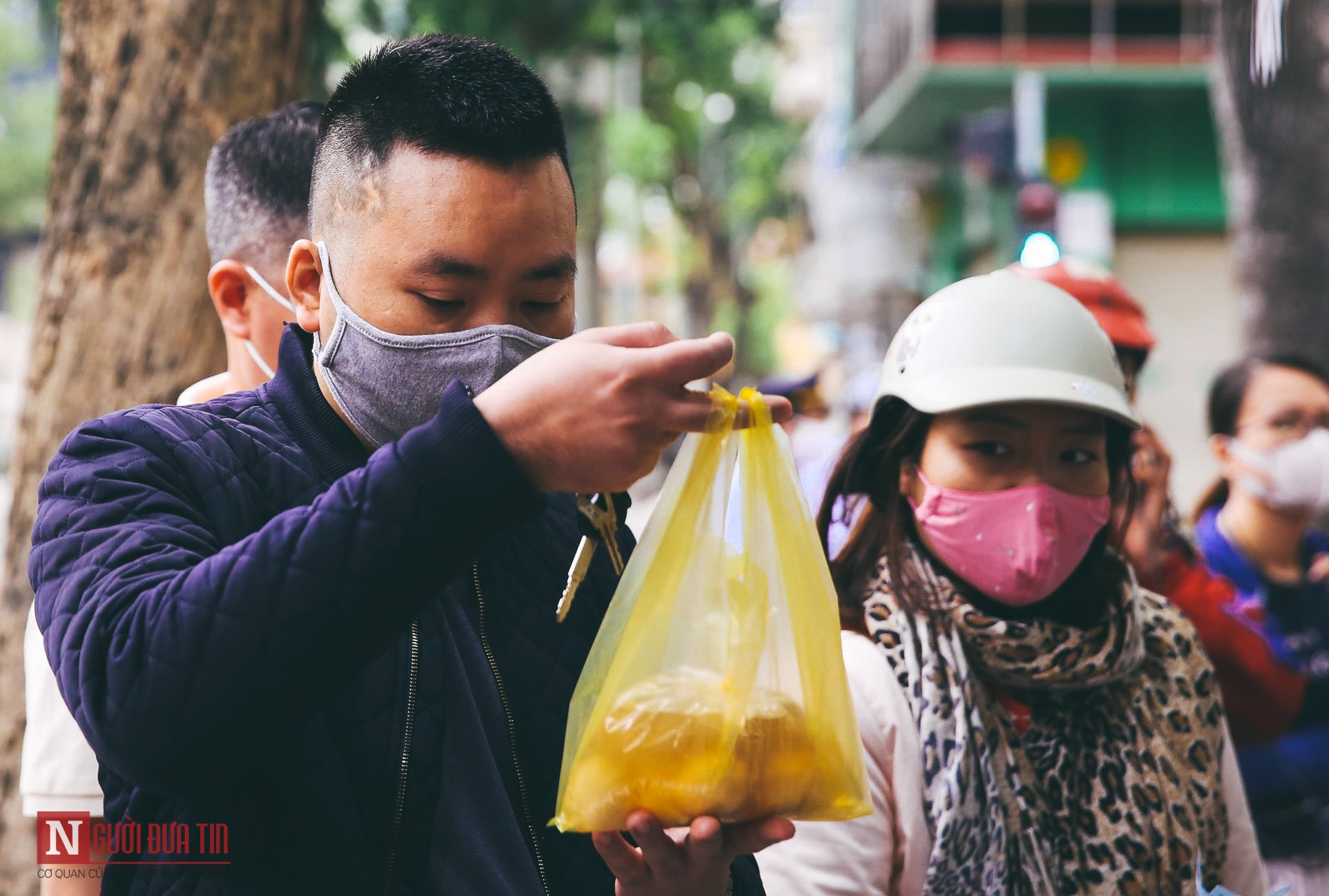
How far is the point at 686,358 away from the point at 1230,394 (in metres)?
3.44

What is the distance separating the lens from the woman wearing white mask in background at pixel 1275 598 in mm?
3109

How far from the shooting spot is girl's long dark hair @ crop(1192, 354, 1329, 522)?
4.07 meters

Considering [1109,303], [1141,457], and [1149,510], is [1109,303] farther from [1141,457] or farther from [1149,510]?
[1149,510]

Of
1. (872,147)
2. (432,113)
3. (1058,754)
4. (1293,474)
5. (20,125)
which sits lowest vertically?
(1058,754)

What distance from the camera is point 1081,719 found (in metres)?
2.37

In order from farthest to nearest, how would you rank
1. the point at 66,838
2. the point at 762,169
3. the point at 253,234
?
the point at 762,169
the point at 253,234
the point at 66,838

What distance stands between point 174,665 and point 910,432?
1.63 meters

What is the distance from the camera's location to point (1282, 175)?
543cm

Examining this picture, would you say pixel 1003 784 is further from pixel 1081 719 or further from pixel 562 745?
pixel 562 745

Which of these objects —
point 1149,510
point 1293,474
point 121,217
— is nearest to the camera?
point 121,217

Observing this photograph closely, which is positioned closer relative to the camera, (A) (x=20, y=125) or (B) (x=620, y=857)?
(B) (x=620, y=857)

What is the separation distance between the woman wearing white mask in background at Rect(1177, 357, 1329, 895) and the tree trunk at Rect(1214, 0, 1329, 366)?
156cm

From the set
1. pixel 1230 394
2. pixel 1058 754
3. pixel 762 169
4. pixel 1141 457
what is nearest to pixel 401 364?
pixel 1058 754

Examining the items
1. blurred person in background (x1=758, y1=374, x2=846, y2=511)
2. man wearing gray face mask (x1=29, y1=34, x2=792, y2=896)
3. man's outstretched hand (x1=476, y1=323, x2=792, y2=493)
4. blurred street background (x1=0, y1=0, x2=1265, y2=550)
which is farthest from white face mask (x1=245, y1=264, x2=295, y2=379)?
blurred person in background (x1=758, y1=374, x2=846, y2=511)
